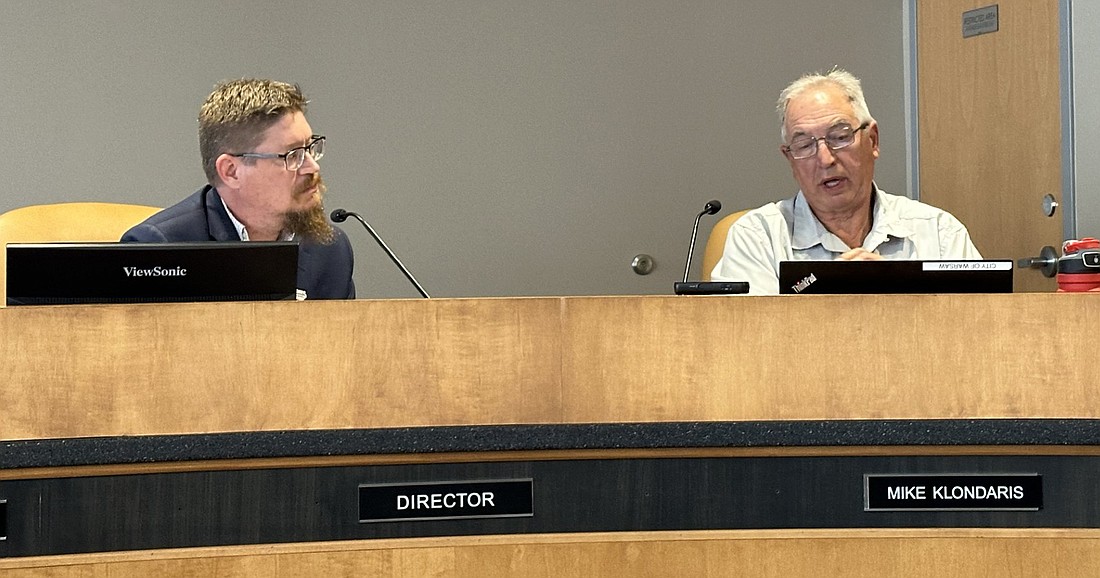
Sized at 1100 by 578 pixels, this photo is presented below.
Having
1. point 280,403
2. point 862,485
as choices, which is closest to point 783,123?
point 862,485

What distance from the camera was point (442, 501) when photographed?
1.20m

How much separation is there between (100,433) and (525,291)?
2.14 metres

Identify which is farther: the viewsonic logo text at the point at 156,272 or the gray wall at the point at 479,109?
the gray wall at the point at 479,109

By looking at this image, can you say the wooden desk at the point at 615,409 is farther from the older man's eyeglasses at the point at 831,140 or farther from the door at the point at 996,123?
the door at the point at 996,123

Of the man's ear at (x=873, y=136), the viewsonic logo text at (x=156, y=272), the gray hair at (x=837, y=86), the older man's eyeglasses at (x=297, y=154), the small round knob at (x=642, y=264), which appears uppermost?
the gray hair at (x=837, y=86)

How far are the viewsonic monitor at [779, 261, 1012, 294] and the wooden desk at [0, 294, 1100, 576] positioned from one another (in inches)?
2.4

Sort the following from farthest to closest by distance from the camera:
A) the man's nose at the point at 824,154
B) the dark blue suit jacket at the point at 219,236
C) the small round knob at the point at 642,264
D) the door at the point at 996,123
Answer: the small round knob at the point at 642,264 → the door at the point at 996,123 → the man's nose at the point at 824,154 → the dark blue suit jacket at the point at 219,236

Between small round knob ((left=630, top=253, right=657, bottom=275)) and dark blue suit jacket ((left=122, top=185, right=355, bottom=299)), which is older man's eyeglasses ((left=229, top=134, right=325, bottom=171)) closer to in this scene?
dark blue suit jacket ((left=122, top=185, right=355, bottom=299))

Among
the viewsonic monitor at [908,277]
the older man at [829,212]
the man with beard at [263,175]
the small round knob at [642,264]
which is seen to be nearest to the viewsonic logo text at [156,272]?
the viewsonic monitor at [908,277]

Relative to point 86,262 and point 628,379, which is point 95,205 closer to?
point 86,262

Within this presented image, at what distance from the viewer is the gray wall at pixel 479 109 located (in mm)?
2969

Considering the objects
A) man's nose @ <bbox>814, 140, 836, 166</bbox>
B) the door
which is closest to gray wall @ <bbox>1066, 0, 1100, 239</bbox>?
the door

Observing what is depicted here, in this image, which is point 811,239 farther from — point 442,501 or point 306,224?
point 442,501

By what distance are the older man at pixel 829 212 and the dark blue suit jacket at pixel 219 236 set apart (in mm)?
664
